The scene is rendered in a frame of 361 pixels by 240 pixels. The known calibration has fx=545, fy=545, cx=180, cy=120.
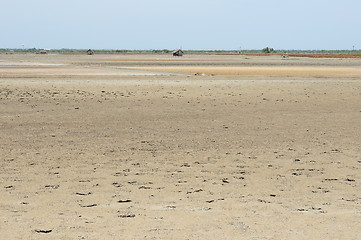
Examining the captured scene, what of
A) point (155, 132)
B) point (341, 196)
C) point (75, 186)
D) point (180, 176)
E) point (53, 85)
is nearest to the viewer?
point (341, 196)

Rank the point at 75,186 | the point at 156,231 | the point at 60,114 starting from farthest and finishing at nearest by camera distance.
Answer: the point at 60,114 → the point at 75,186 → the point at 156,231

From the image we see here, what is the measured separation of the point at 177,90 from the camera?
25.7m

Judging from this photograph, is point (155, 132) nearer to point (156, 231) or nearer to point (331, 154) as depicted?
point (331, 154)

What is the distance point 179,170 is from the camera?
977 cm

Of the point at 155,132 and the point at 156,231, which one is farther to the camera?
the point at 155,132

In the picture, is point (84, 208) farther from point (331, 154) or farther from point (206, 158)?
point (331, 154)

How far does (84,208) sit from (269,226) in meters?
2.48

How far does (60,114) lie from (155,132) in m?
4.58

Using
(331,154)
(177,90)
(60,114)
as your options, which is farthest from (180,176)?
(177,90)

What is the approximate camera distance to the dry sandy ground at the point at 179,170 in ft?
21.7

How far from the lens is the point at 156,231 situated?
6.38 m

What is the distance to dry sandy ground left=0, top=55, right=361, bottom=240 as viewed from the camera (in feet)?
21.7

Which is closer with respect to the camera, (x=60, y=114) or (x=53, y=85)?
(x=60, y=114)

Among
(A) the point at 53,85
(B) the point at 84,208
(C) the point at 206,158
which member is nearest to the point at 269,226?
(B) the point at 84,208
